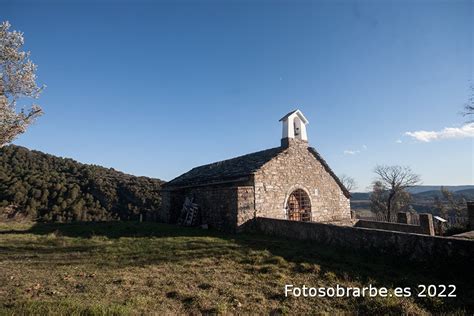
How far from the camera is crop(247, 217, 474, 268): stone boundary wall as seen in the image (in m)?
7.00

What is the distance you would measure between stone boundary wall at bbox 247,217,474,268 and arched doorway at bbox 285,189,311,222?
4.50 metres

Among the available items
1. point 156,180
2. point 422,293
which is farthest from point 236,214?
point 156,180

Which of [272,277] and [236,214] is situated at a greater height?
[236,214]

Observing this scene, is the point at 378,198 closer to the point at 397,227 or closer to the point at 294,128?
the point at 397,227

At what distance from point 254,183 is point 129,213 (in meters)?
27.4

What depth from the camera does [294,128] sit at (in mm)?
17922

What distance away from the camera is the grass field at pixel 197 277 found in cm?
509

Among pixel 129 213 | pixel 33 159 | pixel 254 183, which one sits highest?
pixel 33 159

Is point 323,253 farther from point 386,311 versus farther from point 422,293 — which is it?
point 386,311

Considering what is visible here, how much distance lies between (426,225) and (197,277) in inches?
514

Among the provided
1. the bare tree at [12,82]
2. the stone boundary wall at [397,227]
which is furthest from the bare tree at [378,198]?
the bare tree at [12,82]

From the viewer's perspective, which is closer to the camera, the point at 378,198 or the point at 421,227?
the point at 421,227

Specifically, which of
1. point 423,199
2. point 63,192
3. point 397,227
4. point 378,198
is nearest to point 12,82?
point 397,227

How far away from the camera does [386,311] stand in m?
4.99
